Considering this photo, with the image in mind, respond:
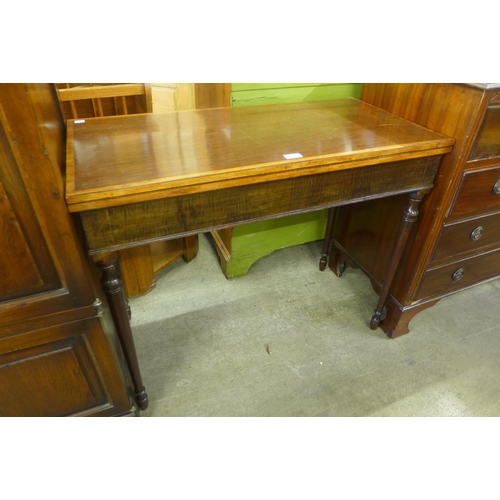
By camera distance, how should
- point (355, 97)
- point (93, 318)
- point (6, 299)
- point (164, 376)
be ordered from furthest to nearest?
1. point (355, 97)
2. point (164, 376)
3. point (93, 318)
4. point (6, 299)

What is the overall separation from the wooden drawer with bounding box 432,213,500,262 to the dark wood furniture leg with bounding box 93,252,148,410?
3.63 feet

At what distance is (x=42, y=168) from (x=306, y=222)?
1.43m

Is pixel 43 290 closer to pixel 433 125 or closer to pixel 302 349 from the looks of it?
pixel 302 349

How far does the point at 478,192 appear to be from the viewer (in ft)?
4.19

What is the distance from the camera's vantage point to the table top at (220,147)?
85 centimetres

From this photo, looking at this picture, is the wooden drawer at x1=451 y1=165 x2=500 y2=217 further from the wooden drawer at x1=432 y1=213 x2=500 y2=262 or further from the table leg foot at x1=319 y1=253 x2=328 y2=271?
the table leg foot at x1=319 y1=253 x2=328 y2=271

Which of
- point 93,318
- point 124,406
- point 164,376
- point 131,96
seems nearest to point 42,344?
point 93,318

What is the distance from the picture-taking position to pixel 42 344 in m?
0.91

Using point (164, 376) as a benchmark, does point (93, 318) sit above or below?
above

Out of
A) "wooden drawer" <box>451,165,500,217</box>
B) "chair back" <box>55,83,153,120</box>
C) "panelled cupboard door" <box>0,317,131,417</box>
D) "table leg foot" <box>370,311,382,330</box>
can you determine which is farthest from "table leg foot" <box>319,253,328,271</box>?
"panelled cupboard door" <box>0,317,131,417</box>

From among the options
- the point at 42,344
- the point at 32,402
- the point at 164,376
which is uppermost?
the point at 42,344

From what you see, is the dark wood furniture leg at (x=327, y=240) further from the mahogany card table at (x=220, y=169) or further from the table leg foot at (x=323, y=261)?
the mahogany card table at (x=220, y=169)

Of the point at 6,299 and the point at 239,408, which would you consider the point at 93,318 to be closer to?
the point at 6,299

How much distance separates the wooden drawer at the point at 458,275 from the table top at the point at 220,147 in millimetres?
541
